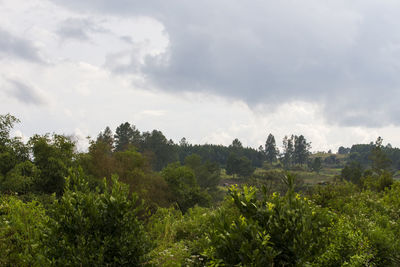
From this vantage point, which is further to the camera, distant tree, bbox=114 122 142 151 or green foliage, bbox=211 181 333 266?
distant tree, bbox=114 122 142 151

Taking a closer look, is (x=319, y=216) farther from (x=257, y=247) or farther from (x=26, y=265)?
(x=26, y=265)

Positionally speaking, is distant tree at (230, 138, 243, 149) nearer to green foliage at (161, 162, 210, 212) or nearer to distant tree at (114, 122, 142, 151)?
distant tree at (114, 122, 142, 151)

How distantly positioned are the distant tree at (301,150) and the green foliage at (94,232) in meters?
131

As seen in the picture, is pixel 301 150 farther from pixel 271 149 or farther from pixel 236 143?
pixel 236 143

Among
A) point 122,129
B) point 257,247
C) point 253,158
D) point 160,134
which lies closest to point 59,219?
point 257,247

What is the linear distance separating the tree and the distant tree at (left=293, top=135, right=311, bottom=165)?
918 centimetres

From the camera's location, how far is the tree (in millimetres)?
137925

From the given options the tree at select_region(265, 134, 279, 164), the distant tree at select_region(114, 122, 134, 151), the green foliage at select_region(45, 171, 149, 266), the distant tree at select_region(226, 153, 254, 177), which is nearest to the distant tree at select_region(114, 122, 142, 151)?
the distant tree at select_region(114, 122, 134, 151)

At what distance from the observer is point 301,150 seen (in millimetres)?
131375

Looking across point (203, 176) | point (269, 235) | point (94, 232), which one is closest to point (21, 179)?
point (94, 232)

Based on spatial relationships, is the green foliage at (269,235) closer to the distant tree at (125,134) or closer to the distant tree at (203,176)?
the distant tree at (203,176)

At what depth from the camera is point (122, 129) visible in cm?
8612

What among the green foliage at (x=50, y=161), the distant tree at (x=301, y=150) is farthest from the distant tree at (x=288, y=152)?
the green foliage at (x=50, y=161)

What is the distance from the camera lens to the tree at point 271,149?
13793cm
